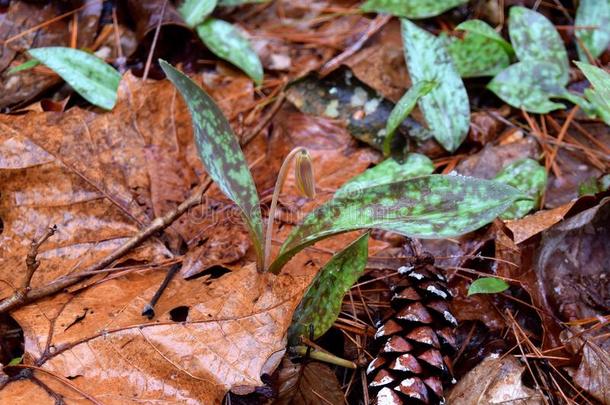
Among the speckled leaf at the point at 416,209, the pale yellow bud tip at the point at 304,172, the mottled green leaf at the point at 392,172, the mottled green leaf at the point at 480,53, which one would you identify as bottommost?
the mottled green leaf at the point at 392,172

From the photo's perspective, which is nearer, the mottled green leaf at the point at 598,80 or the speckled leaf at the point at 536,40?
the mottled green leaf at the point at 598,80

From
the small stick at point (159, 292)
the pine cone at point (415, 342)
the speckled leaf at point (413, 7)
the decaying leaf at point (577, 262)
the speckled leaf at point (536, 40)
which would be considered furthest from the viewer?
the speckled leaf at point (413, 7)

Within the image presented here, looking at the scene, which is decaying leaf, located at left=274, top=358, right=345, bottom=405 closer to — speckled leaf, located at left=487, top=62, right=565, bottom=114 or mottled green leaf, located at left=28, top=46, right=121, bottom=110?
mottled green leaf, located at left=28, top=46, right=121, bottom=110

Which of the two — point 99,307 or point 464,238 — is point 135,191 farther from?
point 464,238

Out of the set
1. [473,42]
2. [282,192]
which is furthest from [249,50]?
[473,42]

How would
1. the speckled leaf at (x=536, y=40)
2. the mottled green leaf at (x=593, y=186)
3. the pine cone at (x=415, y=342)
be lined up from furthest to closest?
the speckled leaf at (x=536, y=40), the mottled green leaf at (x=593, y=186), the pine cone at (x=415, y=342)

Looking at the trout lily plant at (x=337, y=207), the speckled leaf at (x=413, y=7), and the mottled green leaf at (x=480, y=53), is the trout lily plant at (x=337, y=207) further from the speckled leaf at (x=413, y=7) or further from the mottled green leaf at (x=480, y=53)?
the speckled leaf at (x=413, y=7)

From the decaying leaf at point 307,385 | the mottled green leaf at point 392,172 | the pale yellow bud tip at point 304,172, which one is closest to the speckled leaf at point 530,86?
the mottled green leaf at point 392,172

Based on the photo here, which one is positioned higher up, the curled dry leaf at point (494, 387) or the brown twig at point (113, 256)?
the brown twig at point (113, 256)
